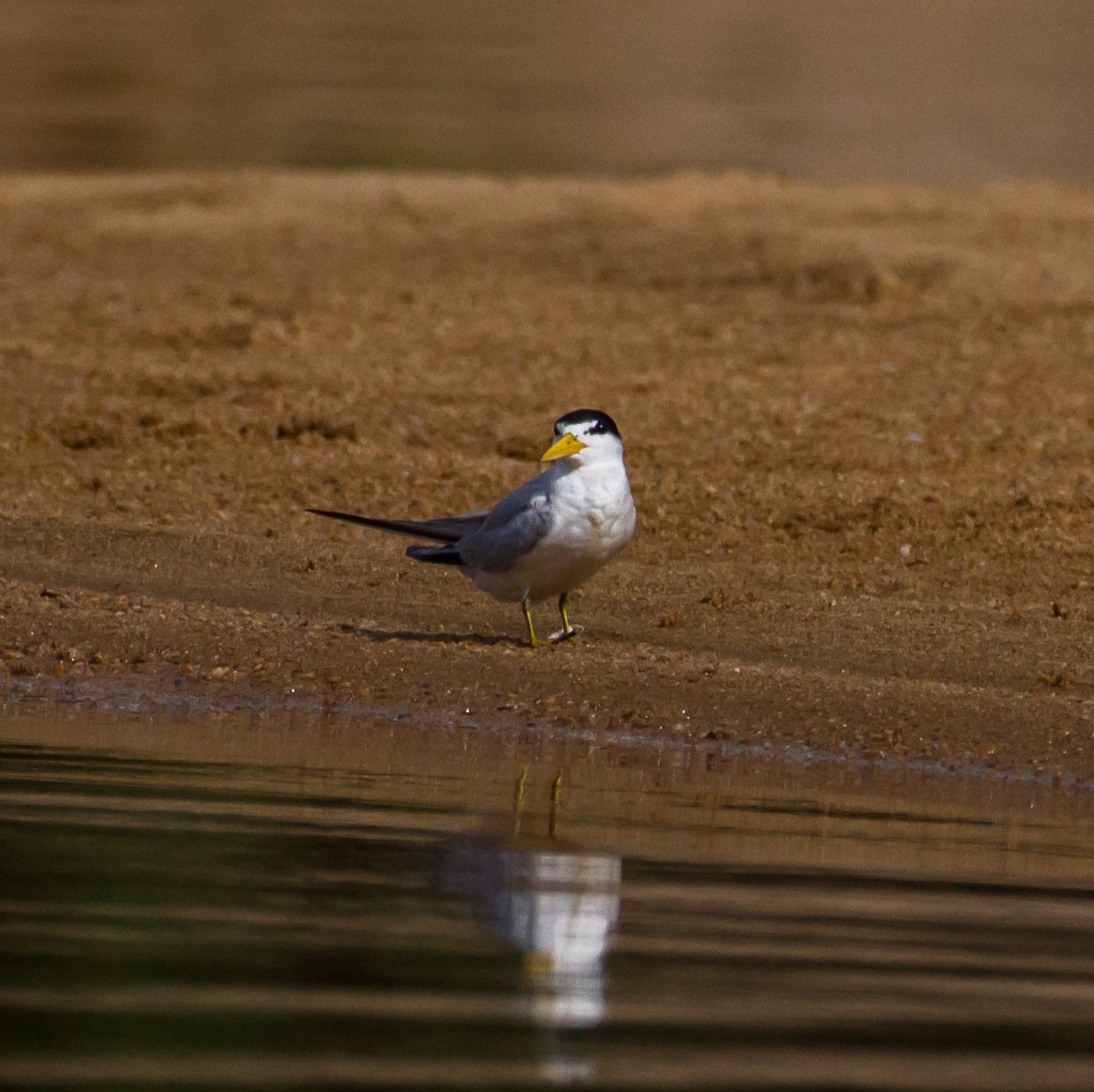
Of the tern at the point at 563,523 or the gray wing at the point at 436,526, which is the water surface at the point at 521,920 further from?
the gray wing at the point at 436,526

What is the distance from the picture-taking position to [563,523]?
8727 millimetres

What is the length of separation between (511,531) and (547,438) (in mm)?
4070

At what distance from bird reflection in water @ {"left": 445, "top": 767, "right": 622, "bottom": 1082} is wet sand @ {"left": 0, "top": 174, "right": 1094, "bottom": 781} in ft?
6.80

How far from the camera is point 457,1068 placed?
4.13 meters

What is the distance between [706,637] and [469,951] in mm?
4582

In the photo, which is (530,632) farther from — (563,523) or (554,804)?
(554,804)

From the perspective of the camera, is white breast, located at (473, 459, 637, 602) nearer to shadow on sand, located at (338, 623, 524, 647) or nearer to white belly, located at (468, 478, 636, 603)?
white belly, located at (468, 478, 636, 603)

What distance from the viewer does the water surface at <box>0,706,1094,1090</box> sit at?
4.27 meters

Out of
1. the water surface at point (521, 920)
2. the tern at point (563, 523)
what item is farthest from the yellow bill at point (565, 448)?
the water surface at point (521, 920)

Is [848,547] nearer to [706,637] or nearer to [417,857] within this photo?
[706,637]

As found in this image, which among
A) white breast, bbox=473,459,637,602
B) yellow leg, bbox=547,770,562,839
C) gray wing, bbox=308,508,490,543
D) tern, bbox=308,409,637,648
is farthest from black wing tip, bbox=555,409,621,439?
yellow leg, bbox=547,770,562,839

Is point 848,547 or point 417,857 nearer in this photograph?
point 417,857

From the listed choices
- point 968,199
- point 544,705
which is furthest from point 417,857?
point 968,199

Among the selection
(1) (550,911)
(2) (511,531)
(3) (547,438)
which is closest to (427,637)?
(2) (511,531)
